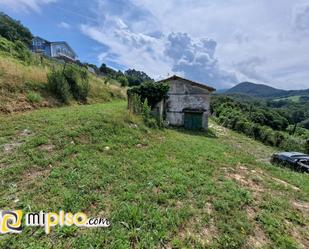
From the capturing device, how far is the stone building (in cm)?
1684

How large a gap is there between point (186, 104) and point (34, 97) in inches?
465

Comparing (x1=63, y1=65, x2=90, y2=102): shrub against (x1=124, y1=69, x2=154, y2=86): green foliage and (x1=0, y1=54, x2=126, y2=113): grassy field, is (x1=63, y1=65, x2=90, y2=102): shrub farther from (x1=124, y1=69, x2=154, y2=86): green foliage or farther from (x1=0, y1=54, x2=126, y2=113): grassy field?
(x1=124, y1=69, x2=154, y2=86): green foliage

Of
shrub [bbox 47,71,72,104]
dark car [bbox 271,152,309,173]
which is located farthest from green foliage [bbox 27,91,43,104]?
dark car [bbox 271,152,309,173]

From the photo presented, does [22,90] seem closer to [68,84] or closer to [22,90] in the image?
[22,90]

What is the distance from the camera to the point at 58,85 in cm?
1111

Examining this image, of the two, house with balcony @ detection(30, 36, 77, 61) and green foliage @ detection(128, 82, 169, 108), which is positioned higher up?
house with balcony @ detection(30, 36, 77, 61)

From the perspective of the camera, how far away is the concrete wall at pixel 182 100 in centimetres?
1686

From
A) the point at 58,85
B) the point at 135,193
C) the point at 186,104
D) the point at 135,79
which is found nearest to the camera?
the point at 135,193

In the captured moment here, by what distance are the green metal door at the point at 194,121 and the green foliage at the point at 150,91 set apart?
3435 mm

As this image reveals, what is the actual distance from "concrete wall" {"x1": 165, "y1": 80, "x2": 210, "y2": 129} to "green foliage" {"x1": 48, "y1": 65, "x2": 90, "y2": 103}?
24.5ft


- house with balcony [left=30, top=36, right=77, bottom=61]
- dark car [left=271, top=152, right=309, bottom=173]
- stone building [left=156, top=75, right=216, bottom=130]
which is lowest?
dark car [left=271, top=152, right=309, bottom=173]

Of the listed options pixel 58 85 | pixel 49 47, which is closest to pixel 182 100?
pixel 58 85

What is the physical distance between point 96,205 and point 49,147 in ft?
9.46

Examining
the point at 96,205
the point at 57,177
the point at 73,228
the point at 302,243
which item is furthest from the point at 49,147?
the point at 302,243
